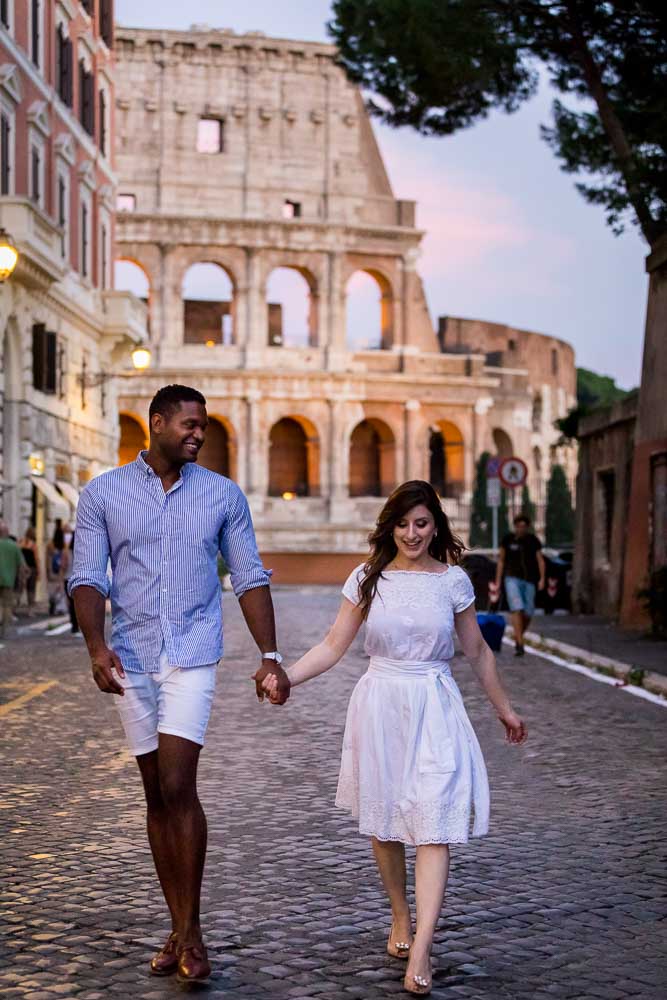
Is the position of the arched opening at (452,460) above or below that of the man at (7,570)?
above

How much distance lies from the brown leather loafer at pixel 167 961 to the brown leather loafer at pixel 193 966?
106mm

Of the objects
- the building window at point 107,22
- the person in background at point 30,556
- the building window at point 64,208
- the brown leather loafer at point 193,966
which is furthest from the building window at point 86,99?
the brown leather loafer at point 193,966

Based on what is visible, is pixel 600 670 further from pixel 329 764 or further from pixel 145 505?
pixel 145 505

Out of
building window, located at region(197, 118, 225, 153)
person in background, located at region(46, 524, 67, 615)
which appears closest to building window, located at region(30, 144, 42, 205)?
person in background, located at region(46, 524, 67, 615)

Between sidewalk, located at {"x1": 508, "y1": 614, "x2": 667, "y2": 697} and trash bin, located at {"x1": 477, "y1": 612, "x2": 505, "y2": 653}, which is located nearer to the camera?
sidewalk, located at {"x1": 508, "y1": 614, "x2": 667, "y2": 697}

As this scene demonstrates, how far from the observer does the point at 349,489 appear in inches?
2549

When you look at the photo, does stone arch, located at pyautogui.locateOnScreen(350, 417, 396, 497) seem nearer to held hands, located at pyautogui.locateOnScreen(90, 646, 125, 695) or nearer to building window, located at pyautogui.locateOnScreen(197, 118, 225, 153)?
building window, located at pyautogui.locateOnScreen(197, 118, 225, 153)

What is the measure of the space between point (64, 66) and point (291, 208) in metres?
27.0

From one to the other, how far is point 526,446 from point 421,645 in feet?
208

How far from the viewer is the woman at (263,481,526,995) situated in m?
5.22

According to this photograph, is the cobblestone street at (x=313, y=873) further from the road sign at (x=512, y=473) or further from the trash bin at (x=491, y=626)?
the road sign at (x=512, y=473)

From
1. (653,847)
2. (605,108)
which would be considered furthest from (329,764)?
(605,108)

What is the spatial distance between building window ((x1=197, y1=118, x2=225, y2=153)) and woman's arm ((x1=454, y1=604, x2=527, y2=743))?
59.3 metres

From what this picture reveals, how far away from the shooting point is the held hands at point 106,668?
5.16 meters
